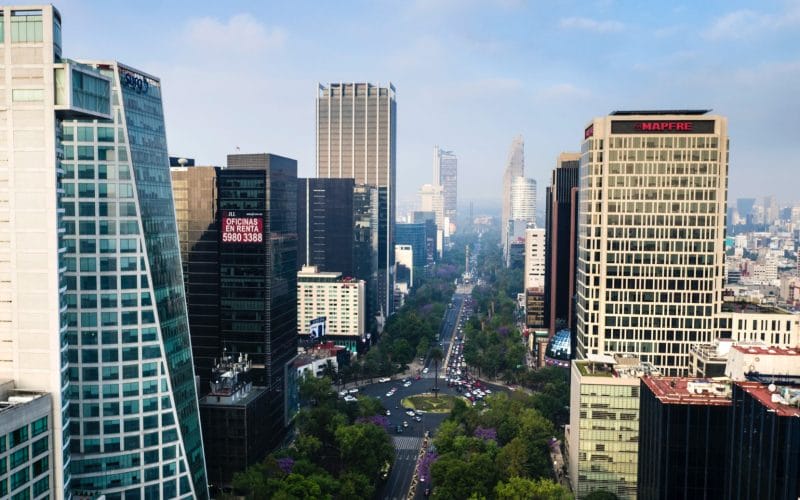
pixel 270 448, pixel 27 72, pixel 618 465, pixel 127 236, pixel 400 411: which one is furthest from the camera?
pixel 400 411

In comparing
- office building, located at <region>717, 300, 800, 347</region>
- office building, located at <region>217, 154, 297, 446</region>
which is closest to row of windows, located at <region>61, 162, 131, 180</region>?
office building, located at <region>217, 154, 297, 446</region>

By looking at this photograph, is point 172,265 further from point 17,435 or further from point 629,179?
point 629,179

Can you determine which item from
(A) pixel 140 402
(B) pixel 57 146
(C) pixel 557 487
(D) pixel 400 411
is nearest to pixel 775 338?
(C) pixel 557 487

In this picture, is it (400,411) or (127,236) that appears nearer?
(127,236)

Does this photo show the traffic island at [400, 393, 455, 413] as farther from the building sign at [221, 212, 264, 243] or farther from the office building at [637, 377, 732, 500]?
the office building at [637, 377, 732, 500]

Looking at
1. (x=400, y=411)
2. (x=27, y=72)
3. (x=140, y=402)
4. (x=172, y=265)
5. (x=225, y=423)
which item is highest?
(x=27, y=72)

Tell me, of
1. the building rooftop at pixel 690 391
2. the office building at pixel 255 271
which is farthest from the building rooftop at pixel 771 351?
the office building at pixel 255 271

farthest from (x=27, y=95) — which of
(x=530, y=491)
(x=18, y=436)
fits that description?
(x=530, y=491)
